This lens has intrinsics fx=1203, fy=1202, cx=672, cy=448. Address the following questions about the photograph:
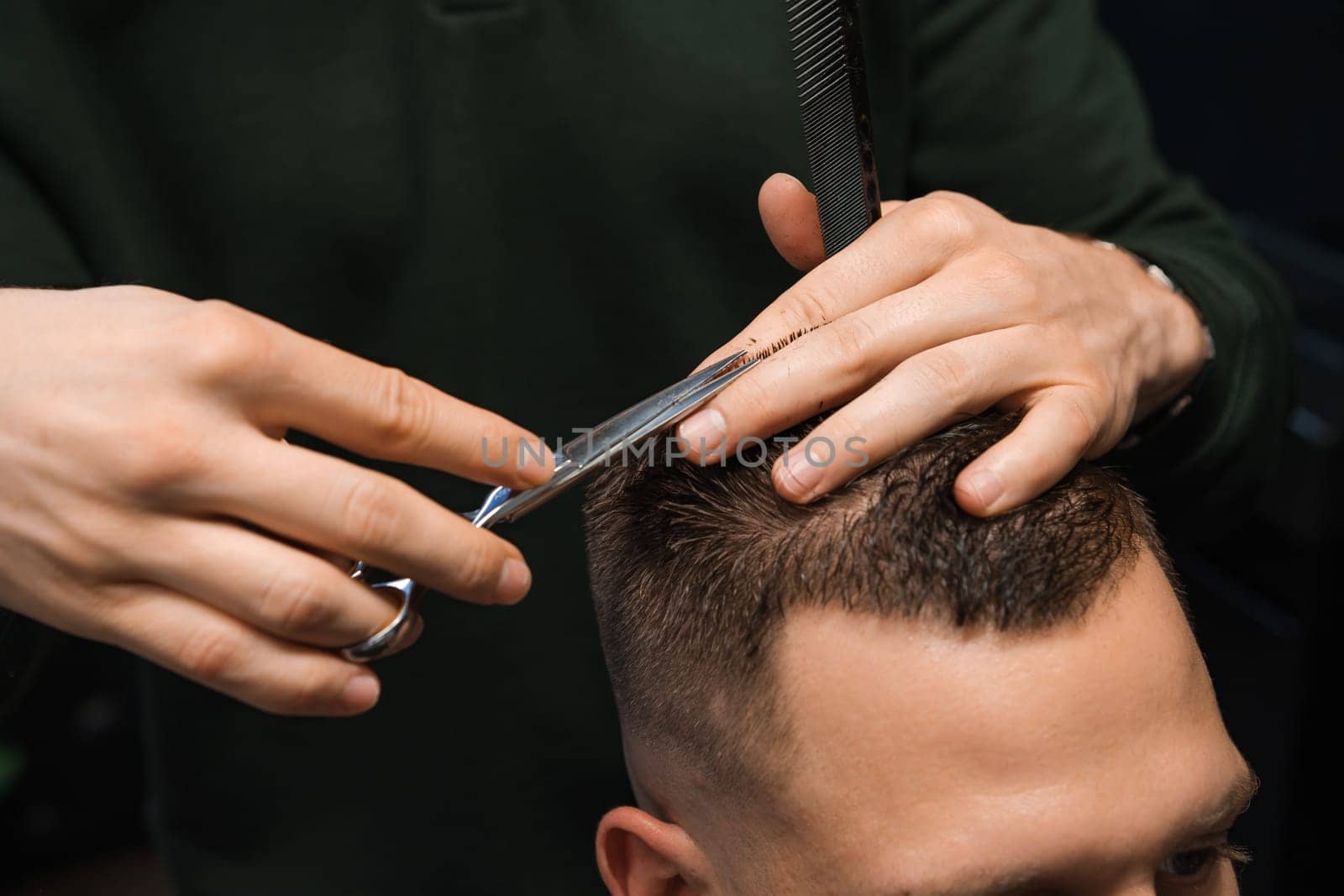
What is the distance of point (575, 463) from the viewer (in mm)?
947

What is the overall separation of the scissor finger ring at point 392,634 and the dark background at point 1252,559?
135 centimetres

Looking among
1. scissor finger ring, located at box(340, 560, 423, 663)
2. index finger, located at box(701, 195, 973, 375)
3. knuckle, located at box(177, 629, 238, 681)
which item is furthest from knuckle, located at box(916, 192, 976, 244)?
knuckle, located at box(177, 629, 238, 681)

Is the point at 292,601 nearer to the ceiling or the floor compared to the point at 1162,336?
nearer to the ceiling

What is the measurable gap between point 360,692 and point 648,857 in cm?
38

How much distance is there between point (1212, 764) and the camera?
101 cm

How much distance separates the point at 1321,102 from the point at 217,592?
2.44 meters

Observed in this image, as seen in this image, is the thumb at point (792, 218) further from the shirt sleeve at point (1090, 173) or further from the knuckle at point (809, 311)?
the shirt sleeve at point (1090, 173)

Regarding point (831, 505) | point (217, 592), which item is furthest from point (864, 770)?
point (217, 592)

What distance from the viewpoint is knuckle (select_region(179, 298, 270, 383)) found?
2.65ft

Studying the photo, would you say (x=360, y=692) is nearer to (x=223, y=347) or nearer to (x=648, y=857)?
(x=223, y=347)

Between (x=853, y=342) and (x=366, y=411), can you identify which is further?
(x=853, y=342)

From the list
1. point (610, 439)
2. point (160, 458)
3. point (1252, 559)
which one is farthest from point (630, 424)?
point (1252, 559)

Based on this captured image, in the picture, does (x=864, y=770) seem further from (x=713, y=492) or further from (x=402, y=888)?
(x=402, y=888)

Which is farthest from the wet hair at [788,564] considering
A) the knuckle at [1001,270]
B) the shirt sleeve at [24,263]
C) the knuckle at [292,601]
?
the shirt sleeve at [24,263]
